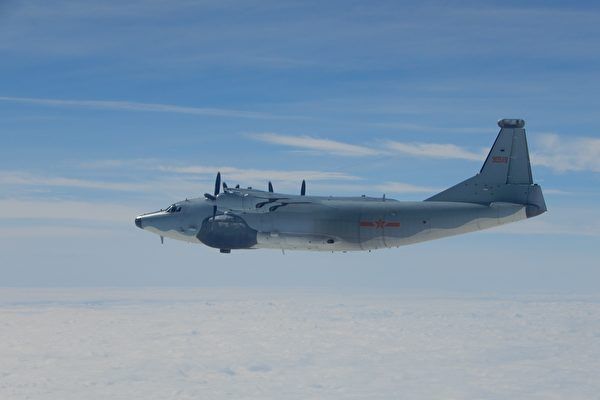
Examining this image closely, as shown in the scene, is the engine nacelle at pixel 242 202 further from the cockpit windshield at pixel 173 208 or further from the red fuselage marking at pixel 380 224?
the red fuselage marking at pixel 380 224

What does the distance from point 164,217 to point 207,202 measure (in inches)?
202

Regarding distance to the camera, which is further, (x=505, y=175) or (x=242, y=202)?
(x=242, y=202)

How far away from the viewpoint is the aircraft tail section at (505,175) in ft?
179

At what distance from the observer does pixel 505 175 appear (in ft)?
182

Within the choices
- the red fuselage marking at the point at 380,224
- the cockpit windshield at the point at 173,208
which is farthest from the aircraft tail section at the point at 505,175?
the cockpit windshield at the point at 173,208

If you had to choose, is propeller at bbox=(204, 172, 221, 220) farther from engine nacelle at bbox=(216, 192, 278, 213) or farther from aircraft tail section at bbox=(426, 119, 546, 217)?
aircraft tail section at bbox=(426, 119, 546, 217)

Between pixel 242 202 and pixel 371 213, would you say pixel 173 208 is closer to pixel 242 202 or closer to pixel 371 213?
pixel 242 202

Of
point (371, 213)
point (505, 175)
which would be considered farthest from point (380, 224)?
point (505, 175)

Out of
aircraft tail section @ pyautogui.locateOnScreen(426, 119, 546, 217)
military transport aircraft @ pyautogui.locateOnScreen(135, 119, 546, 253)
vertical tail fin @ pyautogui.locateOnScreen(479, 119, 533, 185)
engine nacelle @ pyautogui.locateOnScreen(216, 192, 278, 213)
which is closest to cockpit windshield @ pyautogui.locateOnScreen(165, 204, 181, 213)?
military transport aircraft @ pyautogui.locateOnScreen(135, 119, 546, 253)

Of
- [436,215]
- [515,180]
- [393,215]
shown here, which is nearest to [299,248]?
[393,215]

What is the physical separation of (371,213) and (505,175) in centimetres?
1207

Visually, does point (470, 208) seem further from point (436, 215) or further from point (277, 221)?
point (277, 221)

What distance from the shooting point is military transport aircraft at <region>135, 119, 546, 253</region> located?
178 ft

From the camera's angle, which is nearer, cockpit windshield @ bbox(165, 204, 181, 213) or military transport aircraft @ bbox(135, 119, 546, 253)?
military transport aircraft @ bbox(135, 119, 546, 253)
